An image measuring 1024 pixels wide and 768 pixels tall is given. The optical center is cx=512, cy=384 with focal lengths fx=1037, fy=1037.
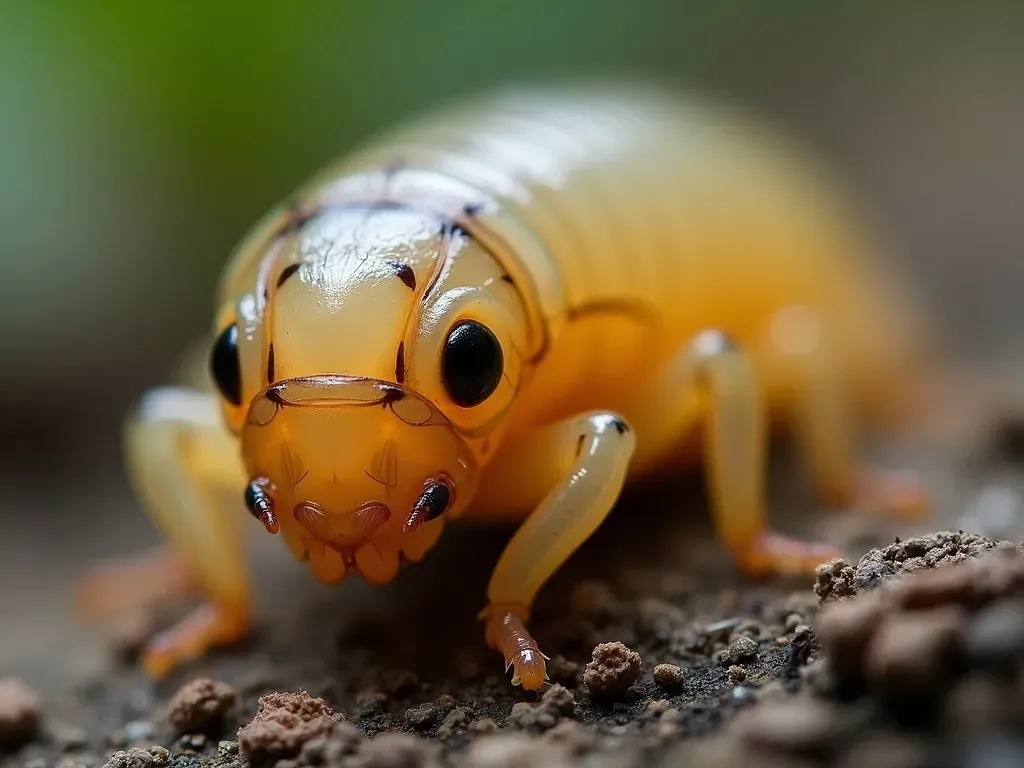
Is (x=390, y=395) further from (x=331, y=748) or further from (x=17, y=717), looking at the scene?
(x=17, y=717)

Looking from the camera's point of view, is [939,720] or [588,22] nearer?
[939,720]

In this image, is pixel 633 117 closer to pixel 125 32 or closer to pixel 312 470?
pixel 312 470

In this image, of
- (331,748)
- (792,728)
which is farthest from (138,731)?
(792,728)

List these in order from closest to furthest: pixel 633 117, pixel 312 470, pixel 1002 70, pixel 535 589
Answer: pixel 312 470, pixel 535 589, pixel 633 117, pixel 1002 70

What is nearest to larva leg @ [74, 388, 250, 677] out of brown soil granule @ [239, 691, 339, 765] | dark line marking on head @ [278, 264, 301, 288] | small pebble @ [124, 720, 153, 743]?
small pebble @ [124, 720, 153, 743]

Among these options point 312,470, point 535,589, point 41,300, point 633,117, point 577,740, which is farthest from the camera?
point 41,300

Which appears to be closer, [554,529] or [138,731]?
[554,529]

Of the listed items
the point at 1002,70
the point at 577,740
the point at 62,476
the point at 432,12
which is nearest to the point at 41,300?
the point at 62,476
